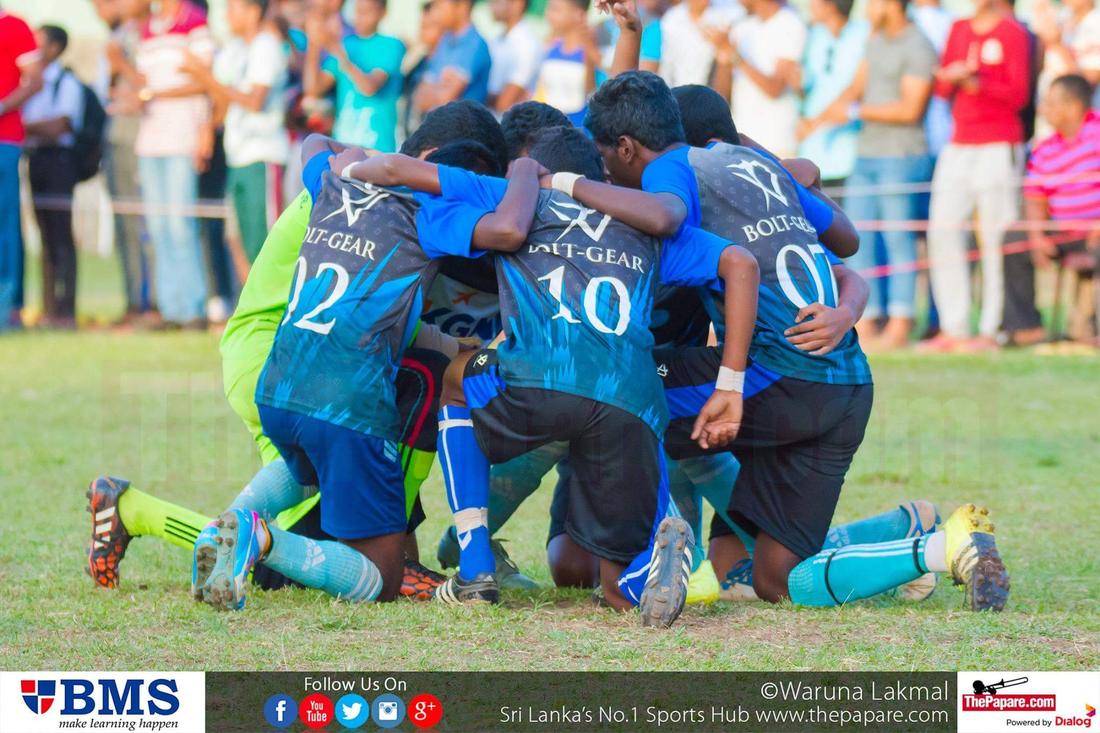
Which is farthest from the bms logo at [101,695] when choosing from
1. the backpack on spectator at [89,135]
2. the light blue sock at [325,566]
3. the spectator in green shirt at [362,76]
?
the backpack on spectator at [89,135]

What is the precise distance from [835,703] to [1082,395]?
7.21 m

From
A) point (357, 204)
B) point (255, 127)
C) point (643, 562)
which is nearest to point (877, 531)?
point (643, 562)

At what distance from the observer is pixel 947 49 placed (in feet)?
41.8

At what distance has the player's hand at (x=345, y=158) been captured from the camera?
5766 mm

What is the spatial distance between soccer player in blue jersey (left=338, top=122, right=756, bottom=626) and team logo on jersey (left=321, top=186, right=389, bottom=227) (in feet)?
0.42

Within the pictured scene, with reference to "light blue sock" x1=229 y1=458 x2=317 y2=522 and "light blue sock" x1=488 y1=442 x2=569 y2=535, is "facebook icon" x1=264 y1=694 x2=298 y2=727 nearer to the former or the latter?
"light blue sock" x1=229 y1=458 x2=317 y2=522

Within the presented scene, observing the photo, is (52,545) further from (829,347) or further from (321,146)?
(829,347)

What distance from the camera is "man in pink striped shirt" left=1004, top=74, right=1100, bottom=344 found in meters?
12.2

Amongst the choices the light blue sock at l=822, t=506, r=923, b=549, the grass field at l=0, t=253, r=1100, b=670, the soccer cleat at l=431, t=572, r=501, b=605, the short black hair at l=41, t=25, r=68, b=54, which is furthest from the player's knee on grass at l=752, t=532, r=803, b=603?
the short black hair at l=41, t=25, r=68, b=54

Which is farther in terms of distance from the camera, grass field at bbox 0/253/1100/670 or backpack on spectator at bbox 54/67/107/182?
backpack on spectator at bbox 54/67/107/182

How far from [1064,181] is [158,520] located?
8.73 metres

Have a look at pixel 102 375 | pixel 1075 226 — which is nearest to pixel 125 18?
pixel 102 375

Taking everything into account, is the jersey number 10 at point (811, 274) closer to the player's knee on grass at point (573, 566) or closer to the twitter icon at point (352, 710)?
the player's knee on grass at point (573, 566)

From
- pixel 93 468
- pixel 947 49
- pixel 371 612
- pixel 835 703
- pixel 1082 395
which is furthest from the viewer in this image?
pixel 947 49
